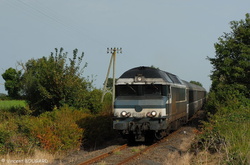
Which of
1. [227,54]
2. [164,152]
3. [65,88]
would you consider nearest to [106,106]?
[65,88]

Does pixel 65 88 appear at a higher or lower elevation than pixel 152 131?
higher

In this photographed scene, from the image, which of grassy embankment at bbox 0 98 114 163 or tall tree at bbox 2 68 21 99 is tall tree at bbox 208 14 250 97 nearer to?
grassy embankment at bbox 0 98 114 163

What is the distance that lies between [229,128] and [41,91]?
13.5m

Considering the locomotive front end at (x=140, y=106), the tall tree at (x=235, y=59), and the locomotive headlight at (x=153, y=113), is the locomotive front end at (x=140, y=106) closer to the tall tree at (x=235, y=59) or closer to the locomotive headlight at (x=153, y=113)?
the locomotive headlight at (x=153, y=113)

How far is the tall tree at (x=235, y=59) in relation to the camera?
21172 millimetres

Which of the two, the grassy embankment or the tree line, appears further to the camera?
the tree line

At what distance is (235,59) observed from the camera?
71.3 feet

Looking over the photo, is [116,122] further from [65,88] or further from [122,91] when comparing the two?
[65,88]

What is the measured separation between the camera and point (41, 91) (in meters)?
21.6

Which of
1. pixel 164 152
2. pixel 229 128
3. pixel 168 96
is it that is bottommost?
pixel 164 152

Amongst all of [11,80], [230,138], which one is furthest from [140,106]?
[11,80]

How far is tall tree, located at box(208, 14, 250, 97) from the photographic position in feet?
69.5

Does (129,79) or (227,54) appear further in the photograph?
(227,54)

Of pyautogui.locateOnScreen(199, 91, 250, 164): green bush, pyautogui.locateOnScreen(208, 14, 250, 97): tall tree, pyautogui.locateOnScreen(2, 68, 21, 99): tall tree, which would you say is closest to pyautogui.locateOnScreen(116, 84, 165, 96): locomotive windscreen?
pyautogui.locateOnScreen(199, 91, 250, 164): green bush
